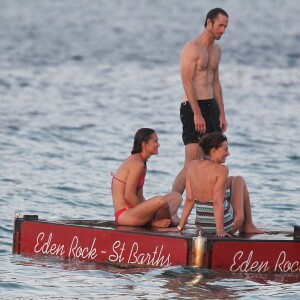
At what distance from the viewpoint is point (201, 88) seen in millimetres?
14398

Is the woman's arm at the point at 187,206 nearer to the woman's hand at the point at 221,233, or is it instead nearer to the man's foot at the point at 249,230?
the woman's hand at the point at 221,233

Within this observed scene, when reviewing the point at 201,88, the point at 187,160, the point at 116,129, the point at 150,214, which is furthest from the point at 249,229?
the point at 116,129

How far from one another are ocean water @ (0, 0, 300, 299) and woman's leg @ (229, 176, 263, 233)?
637mm

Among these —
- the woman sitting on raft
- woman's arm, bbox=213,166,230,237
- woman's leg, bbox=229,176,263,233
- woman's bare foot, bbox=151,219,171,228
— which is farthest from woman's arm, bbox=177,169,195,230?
woman's leg, bbox=229,176,263,233

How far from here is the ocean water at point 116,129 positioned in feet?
41.3

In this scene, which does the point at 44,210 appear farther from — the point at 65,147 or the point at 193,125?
the point at 65,147

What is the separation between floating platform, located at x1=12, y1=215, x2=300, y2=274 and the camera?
12430 mm

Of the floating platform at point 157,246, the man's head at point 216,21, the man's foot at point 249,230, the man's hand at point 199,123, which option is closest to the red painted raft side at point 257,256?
the floating platform at point 157,246

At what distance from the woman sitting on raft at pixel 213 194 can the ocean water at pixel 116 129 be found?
575 millimetres

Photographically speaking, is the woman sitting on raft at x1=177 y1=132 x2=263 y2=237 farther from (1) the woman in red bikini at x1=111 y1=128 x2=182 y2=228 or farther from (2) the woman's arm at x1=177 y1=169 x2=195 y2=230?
(1) the woman in red bikini at x1=111 y1=128 x2=182 y2=228

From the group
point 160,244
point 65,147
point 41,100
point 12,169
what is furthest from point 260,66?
point 160,244

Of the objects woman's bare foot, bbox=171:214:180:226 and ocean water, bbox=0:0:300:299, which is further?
woman's bare foot, bbox=171:214:180:226

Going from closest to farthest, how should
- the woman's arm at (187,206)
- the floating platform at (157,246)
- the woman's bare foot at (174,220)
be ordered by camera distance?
the floating platform at (157,246)
the woman's arm at (187,206)
the woman's bare foot at (174,220)

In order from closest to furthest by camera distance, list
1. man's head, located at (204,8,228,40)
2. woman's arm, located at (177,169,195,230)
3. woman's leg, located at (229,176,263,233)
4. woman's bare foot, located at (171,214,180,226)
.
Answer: woman's arm, located at (177,169,195,230), woman's leg, located at (229,176,263,233), woman's bare foot, located at (171,214,180,226), man's head, located at (204,8,228,40)
